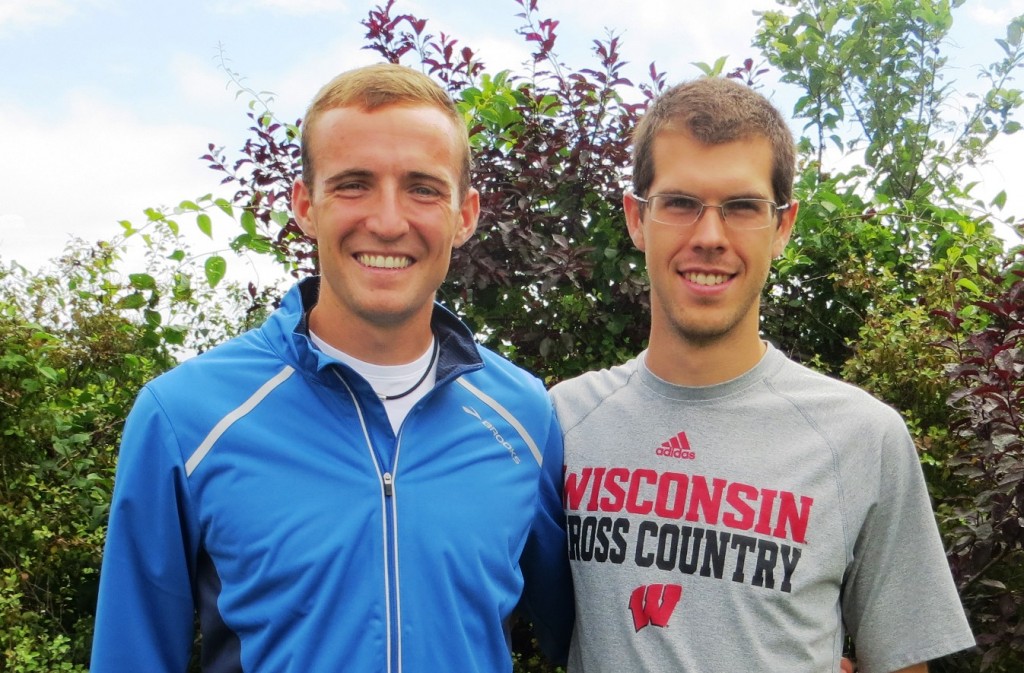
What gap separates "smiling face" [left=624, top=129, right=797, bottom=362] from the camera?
2.57 m

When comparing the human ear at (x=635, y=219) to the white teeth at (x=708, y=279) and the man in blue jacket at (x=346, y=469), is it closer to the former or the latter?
the white teeth at (x=708, y=279)

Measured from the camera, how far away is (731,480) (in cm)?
248

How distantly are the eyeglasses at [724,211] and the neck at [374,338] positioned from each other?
0.73m

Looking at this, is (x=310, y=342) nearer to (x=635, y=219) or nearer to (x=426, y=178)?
(x=426, y=178)

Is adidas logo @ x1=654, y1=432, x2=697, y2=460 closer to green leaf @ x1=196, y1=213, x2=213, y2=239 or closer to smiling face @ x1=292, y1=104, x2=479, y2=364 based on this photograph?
smiling face @ x1=292, y1=104, x2=479, y2=364

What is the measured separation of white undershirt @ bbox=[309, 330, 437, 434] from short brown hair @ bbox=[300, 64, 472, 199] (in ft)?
1.51

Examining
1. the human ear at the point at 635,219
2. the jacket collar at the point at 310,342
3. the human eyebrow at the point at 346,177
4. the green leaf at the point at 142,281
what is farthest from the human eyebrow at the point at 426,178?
the green leaf at the point at 142,281

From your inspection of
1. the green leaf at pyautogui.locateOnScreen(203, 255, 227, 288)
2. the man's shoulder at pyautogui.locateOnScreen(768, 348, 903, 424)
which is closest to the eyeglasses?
the man's shoulder at pyautogui.locateOnScreen(768, 348, 903, 424)

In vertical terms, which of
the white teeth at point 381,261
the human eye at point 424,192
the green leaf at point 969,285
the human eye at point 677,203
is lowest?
the white teeth at point 381,261

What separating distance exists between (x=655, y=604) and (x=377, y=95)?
1.50m

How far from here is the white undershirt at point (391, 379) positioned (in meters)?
2.61

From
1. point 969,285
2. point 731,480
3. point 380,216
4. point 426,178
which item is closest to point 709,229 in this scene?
point 731,480

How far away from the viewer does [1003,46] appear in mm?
7578

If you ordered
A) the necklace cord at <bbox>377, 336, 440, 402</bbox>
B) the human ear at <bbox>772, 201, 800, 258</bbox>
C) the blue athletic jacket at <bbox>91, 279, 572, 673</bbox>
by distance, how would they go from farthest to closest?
1. the human ear at <bbox>772, 201, 800, 258</bbox>
2. the necklace cord at <bbox>377, 336, 440, 402</bbox>
3. the blue athletic jacket at <bbox>91, 279, 572, 673</bbox>
